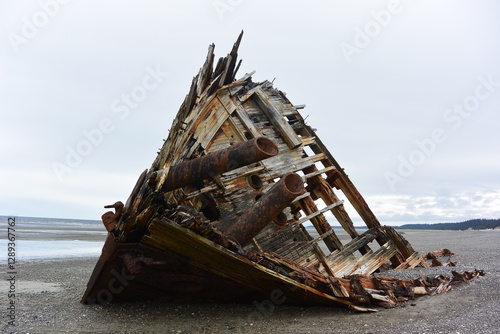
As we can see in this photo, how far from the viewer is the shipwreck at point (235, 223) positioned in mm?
4078

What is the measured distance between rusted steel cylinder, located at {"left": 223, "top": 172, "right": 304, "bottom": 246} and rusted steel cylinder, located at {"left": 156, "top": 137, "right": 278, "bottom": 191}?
0.52m

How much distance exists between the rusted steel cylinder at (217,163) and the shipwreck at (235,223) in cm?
1

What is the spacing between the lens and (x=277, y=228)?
595cm

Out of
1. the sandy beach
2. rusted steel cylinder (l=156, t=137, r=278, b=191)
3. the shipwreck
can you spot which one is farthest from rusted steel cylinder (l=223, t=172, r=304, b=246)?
the sandy beach

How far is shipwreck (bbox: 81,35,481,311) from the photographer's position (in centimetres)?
408

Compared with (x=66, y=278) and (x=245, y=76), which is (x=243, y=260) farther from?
(x=66, y=278)

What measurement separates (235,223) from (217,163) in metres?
0.95

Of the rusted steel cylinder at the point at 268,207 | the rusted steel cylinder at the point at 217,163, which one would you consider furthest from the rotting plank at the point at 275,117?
the rusted steel cylinder at the point at 217,163

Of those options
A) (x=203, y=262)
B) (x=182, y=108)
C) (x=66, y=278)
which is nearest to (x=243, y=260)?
(x=203, y=262)

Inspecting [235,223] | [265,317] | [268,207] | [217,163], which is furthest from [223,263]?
[217,163]

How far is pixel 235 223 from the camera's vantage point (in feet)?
14.9

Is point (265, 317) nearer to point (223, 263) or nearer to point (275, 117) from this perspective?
point (223, 263)

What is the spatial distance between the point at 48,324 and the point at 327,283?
3.29 m

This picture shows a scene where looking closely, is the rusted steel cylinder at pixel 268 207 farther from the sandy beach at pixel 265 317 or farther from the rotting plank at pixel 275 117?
the rotting plank at pixel 275 117
